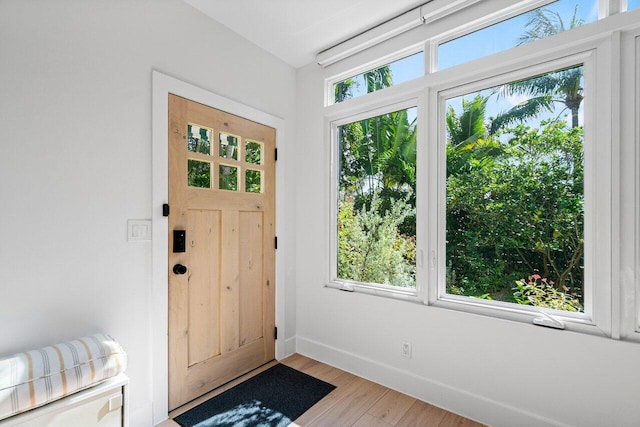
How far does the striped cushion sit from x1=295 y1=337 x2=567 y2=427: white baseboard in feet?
5.42

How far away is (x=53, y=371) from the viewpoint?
4.08 feet

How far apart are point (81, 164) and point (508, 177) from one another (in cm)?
241

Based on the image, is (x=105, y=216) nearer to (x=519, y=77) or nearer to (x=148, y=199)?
(x=148, y=199)

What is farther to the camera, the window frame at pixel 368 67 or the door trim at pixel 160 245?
the window frame at pixel 368 67

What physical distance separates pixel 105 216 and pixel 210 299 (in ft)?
2.89

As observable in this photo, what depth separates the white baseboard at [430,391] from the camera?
178 cm

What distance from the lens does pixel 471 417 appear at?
6.31ft

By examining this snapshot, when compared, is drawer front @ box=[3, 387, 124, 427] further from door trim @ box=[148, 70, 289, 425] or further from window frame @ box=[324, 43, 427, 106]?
window frame @ box=[324, 43, 427, 106]

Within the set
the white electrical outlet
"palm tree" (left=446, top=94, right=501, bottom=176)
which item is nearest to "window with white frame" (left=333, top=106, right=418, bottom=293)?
"palm tree" (left=446, top=94, right=501, bottom=176)

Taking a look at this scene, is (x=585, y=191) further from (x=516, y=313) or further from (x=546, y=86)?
(x=516, y=313)

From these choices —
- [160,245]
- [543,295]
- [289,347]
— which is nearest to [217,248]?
[160,245]

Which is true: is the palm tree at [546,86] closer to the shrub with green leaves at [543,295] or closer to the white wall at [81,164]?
the shrub with green leaves at [543,295]

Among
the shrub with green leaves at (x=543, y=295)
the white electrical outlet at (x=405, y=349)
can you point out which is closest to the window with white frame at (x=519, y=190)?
the shrub with green leaves at (x=543, y=295)

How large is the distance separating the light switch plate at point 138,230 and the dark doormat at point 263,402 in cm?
113
